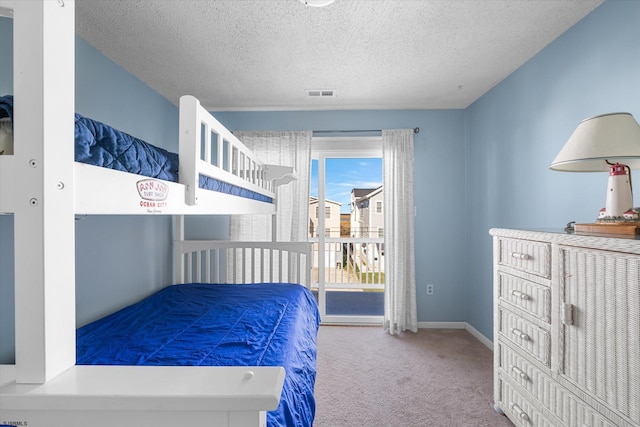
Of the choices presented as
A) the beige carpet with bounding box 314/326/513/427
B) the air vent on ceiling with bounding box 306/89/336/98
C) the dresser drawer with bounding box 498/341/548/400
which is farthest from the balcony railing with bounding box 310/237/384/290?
the dresser drawer with bounding box 498/341/548/400

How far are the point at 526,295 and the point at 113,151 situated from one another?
184cm

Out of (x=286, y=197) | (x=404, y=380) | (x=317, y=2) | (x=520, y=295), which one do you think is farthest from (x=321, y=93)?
(x=404, y=380)

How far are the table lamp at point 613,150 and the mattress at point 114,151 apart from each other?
1.59 m

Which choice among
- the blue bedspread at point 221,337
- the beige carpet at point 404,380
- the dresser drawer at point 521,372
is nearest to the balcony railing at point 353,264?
the beige carpet at point 404,380

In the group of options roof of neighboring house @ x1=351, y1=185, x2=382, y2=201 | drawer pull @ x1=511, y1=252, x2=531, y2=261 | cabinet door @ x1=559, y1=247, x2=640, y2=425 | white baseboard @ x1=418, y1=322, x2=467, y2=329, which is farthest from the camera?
roof of neighboring house @ x1=351, y1=185, x2=382, y2=201

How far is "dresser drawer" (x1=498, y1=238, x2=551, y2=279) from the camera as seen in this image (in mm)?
1384

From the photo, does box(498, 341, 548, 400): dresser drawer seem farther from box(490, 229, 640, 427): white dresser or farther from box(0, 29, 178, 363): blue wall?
box(0, 29, 178, 363): blue wall

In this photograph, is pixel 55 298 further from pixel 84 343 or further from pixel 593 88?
pixel 593 88

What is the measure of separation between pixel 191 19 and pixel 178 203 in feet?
4.44

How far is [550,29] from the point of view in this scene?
1871mm

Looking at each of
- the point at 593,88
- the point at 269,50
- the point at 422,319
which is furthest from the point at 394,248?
the point at 269,50

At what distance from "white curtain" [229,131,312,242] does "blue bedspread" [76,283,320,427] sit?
961 mm

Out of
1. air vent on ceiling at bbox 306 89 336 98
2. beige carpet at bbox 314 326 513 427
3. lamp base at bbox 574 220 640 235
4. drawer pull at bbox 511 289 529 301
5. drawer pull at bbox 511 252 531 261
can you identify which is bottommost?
beige carpet at bbox 314 326 513 427

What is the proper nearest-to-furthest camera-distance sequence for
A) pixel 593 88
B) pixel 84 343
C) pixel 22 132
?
pixel 22 132 < pixel 84 343 < pixel 593 88
